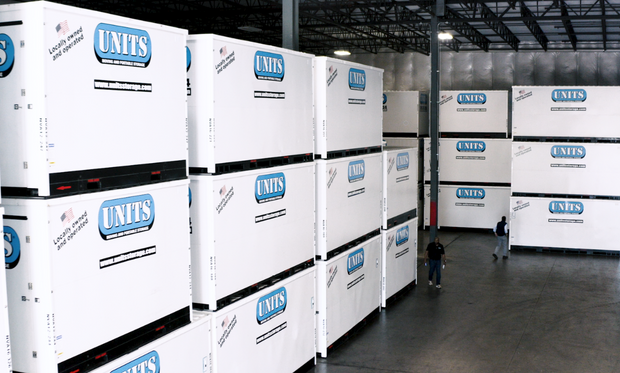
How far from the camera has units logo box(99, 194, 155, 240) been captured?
184 inches

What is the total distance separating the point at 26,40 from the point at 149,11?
20.8 m

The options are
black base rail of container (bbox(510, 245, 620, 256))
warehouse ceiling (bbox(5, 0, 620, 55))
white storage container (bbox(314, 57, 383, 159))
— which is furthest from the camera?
warehouse ceiling (bbox(5, 0, 620, 55))

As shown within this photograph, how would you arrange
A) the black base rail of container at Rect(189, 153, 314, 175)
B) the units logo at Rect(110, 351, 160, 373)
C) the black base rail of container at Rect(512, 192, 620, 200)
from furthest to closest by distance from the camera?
the black base rail of container at Rect(512, 192, 620, 200) < the black base rail of container at Rect(189, 153, 314, 175) < the units logo at Rect(110, 351, 160, 373)

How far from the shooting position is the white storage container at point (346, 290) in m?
8.74

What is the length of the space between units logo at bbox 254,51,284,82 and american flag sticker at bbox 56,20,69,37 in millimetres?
2672

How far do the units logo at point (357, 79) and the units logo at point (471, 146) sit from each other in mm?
9981

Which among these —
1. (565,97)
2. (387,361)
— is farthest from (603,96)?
(387,361)

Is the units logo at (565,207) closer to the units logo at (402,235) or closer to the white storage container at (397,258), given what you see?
the white storage container at (397,258)

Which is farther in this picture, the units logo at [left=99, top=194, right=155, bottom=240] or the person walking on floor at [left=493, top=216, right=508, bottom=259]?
the person walking on floor at [left=493, top=216, right=508, bottom=259]

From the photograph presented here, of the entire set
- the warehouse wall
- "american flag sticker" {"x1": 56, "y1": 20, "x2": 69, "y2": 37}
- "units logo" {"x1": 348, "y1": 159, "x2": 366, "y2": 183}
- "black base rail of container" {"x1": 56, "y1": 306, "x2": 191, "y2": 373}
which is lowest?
"black base rail of container" {"x1": 56, "y1": 306, "x2": 191, "y2": 373}

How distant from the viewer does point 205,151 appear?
602cm

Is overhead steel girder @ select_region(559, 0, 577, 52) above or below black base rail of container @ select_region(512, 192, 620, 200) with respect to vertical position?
above

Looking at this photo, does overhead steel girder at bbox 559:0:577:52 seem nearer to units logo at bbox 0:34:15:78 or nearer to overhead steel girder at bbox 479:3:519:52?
overhead steel girder at bbox 479:3:519:52

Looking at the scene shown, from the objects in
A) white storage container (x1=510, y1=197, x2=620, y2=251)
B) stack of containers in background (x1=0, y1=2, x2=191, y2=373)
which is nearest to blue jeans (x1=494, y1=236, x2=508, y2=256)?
white storage container (x1=510, y1=197, x2=620, y2=251)
